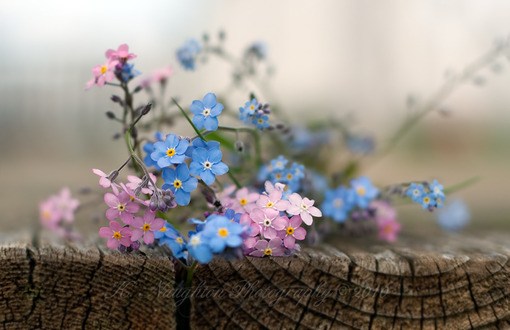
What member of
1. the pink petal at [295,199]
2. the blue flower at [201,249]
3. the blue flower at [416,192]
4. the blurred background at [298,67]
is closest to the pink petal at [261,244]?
the pink petal at [295,199]

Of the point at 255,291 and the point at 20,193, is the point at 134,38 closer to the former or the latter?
the point at 20,193

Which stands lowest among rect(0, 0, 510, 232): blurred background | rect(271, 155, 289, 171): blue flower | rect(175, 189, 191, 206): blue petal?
rect(175, 189, 191, 206): blue petal

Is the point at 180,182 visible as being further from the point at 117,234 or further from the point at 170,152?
the point at 117,234

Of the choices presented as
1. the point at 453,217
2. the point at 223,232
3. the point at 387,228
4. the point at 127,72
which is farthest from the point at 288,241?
the point at 453,217

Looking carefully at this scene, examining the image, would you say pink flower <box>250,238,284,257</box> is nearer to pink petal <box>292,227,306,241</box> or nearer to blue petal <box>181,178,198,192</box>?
pink petal <box>292,227,306,241</box>

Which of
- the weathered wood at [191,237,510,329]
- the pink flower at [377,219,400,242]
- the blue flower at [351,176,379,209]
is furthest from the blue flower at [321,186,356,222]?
the weathered wood at [191,237,510,329]

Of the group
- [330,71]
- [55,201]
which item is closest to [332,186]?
[55,201]
